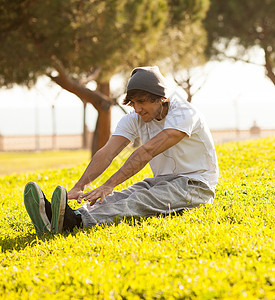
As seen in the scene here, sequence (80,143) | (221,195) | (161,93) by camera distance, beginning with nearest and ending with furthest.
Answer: (161,93) → (221,195) → (80,143)

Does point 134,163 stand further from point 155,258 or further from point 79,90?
point 79,90

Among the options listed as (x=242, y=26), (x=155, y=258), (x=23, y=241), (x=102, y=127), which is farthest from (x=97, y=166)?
(x=242, y=26)

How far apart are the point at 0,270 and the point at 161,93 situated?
1.88 m

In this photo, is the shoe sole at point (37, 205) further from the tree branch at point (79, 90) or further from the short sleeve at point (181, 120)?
the tree branch at point (79, 90)

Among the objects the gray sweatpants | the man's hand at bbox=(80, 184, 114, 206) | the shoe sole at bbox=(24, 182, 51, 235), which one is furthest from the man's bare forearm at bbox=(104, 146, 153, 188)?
the shoe sole at bbox=(24, 182, 51, 235)

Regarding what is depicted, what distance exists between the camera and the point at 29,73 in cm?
1220

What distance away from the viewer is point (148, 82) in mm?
3619

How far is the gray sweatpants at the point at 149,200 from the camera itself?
12.1ft

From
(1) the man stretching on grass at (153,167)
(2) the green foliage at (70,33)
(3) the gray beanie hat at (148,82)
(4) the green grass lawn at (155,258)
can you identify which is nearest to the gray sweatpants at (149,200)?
(1) the man stretching on grass at (153,167)

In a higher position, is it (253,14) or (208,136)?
(253,14)

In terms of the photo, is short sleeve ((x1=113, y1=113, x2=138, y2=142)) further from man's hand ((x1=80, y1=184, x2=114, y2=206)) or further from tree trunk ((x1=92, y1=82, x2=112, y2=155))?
tree trunk ((x1=92, y1=82, x2=112, y2=155))

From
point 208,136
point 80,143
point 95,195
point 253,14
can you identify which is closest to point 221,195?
point 208,136

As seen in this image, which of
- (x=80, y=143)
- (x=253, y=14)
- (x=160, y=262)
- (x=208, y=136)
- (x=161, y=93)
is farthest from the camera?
(x=80, y=143)

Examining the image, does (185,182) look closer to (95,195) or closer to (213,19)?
(95,195)
